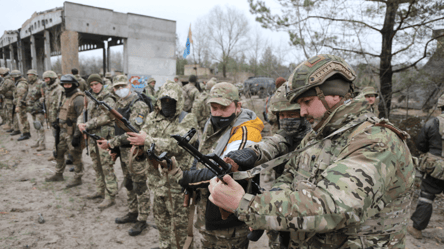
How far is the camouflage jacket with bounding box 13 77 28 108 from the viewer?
349 inches

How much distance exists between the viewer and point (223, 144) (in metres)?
2.52

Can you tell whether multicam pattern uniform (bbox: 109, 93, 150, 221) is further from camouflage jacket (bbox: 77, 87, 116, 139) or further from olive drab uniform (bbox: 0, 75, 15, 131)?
olive drab uniform (bbox: 0, 75, 15, 131)

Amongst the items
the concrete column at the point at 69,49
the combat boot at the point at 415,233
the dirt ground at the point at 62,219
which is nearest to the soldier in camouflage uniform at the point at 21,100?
the dirt ground at the point at 62,219

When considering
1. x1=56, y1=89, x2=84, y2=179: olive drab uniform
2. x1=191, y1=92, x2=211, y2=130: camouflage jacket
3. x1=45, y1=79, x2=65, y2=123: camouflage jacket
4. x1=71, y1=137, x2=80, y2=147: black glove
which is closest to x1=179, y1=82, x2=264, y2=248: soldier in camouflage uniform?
x1=71, y1=137, x2=80, y2=147: black glove

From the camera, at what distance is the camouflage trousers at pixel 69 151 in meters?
5.85

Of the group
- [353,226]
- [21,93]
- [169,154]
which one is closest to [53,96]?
[21,93]

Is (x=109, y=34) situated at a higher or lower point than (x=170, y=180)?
higher

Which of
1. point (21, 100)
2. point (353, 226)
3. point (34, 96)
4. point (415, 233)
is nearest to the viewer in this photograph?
point (353, 226)

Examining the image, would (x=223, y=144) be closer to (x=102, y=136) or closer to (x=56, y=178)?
(x=102, y=136)

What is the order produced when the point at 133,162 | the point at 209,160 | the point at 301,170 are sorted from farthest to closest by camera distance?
the point at 133,162 < the point at 301,170 < the point at 209,160

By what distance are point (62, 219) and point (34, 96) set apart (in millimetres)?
5918

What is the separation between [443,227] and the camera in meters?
4.48

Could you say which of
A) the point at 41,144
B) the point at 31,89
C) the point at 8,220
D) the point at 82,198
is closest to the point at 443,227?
the point at 82,198

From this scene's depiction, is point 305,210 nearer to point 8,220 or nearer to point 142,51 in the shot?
point 8,220
